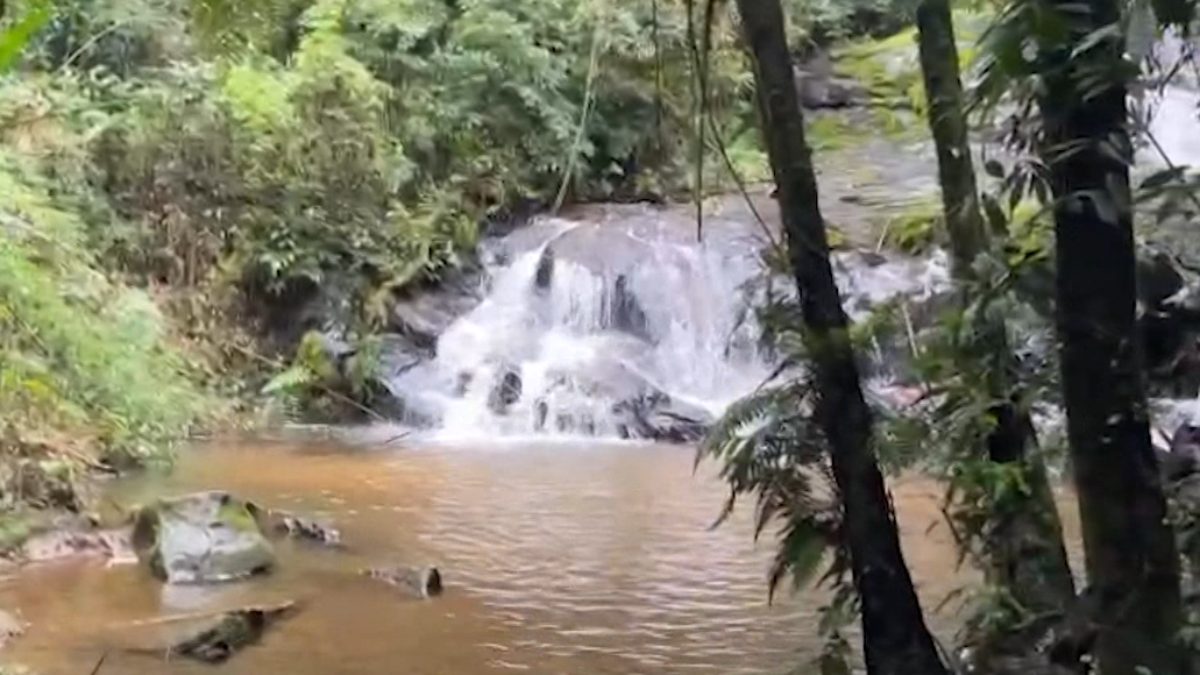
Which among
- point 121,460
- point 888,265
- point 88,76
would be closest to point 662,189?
point 888,265

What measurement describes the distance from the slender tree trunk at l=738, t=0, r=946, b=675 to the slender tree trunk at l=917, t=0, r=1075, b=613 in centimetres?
29

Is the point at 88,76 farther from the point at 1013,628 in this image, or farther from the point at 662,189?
the point at 1013,628

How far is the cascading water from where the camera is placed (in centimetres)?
1352

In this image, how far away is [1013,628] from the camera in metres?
3.06

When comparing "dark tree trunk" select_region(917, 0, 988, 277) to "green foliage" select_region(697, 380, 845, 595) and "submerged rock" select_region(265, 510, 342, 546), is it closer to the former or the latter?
"green foliage" select_region(697, 380, 845, 595)

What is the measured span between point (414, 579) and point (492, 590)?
357 mm

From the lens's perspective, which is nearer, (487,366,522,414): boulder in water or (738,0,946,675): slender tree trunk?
(738,0,946,675): slender tree trunk

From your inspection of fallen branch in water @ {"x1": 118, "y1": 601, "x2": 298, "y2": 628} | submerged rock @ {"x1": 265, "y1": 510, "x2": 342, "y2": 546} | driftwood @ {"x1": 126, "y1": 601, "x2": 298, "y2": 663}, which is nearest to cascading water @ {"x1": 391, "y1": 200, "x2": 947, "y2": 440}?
submerged rock @ {"x1": 265, "y1": 510, "x2": 342, "y2": 546}

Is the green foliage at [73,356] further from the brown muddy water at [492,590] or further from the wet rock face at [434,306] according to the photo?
the wet rock face at [434,306]

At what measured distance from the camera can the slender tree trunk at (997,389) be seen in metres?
3.23

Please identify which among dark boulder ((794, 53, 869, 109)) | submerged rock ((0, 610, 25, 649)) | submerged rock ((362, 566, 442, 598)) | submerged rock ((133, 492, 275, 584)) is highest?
dark boulder ((794, 53, 869, 109))

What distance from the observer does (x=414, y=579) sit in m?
6.50

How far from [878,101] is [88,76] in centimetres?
1083

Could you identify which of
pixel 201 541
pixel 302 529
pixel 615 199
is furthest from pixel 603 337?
pixel 201 541
